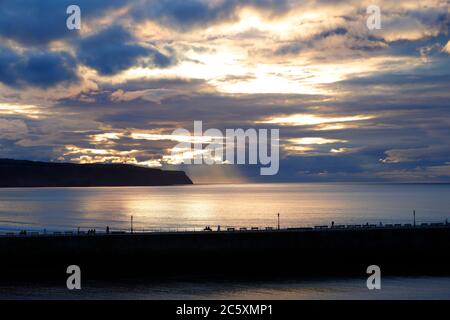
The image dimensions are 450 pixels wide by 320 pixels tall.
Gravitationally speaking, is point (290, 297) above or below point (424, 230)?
below

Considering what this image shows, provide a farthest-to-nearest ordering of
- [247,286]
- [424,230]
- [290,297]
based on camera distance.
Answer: [424,230] < [247,286] < [290,297]

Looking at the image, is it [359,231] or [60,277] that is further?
[359,231]

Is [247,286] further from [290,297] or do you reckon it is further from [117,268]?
[117,268]

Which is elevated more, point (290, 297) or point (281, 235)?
point (281, 235)

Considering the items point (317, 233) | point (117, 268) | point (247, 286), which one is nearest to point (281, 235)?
point (317, 233)

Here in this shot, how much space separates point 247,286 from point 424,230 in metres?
33.8

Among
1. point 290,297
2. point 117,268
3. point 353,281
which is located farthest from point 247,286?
point 117,268

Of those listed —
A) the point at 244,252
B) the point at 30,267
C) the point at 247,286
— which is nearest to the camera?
the point at 247,286

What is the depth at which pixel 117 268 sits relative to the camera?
75688mm

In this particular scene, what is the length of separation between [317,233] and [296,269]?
7.73m
